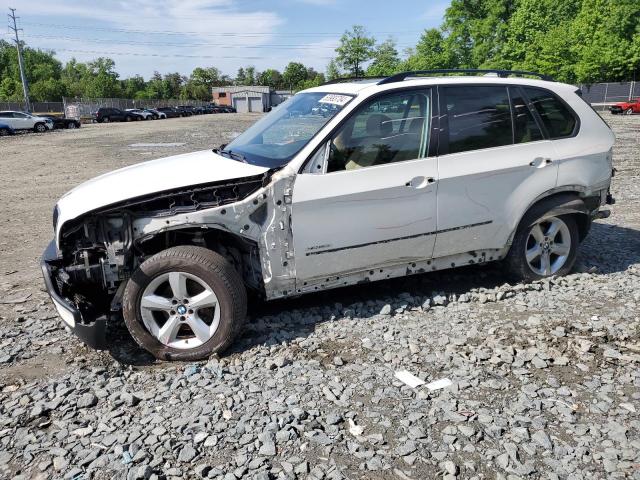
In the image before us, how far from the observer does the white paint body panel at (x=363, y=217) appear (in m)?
4.03

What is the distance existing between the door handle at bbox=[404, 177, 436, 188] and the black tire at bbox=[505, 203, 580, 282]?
116cm

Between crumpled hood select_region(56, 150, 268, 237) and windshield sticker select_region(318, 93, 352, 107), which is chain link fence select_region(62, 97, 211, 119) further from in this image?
windshield sticker select_region(318, 93, 352, 107)

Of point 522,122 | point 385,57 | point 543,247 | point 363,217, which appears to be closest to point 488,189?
point 522,122

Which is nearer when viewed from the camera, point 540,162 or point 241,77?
point 540,162

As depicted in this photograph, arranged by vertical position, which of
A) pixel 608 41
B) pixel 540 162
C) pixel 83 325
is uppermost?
pixel 608 41

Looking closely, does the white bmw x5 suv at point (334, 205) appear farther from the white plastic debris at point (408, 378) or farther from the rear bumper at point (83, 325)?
the white plastic debris at point (408, 378)

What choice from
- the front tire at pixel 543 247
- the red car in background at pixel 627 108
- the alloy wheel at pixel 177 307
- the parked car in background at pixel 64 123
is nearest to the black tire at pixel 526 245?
the front tire at pixel 543 247

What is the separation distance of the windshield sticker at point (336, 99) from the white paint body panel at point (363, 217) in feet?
2.12

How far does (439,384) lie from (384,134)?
2044mm

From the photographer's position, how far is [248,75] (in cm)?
16062

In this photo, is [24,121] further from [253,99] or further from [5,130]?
[253,99]

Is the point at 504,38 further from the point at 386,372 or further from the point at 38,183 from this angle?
Answer: the point at 386,372

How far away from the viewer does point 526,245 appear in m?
4.97

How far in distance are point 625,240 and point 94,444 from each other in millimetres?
6353
